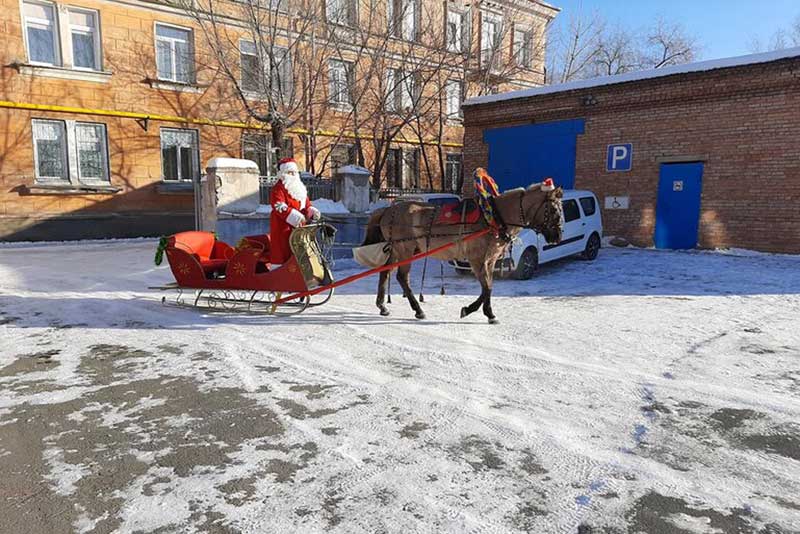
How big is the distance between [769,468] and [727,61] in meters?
12.4

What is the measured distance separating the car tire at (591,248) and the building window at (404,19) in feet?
33.8

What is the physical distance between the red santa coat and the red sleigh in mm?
161

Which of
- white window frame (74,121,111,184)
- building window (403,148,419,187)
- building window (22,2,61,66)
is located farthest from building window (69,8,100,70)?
building window (403,148,419,187)

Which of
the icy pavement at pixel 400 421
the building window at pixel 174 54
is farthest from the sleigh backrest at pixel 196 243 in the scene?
the building window at pixel 174 54

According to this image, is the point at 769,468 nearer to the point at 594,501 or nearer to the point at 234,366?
the point at 594,501

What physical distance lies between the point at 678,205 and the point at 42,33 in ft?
65.7

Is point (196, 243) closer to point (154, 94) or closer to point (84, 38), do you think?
point (154, 94)

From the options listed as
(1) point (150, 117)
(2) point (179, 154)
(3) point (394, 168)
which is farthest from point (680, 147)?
(1) point (150, 117)

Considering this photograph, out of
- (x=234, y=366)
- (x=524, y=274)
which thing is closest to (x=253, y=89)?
(x=524, y=274)

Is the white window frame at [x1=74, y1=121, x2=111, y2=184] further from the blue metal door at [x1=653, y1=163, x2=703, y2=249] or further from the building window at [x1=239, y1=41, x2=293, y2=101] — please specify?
the blue metal door at [x1=653, y1=163, x2=703, y2=249]

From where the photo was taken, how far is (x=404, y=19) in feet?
63.4

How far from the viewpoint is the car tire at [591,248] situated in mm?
12332

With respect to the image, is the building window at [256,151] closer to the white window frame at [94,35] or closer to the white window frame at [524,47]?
the white window frame at [94,35]

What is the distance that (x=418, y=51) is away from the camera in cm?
1933
